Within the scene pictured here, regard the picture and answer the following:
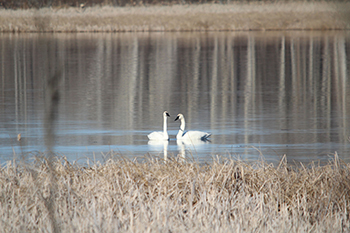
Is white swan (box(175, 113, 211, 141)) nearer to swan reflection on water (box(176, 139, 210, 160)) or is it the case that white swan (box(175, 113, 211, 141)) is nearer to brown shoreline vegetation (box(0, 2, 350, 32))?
swan reflection on water (box(176, 139, 210, 160))

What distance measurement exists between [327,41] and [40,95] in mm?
24974

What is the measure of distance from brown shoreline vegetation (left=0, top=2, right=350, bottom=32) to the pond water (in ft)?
62.5

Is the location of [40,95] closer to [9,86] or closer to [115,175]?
[9,86]

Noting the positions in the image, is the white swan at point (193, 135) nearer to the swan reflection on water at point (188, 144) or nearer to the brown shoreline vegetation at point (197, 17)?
the swan reflection on water at point (188, 144)

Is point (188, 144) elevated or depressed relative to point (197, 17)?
depressed

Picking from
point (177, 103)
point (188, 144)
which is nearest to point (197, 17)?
point (177, 103)

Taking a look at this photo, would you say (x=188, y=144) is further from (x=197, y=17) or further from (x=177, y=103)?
(x=197, y=17)

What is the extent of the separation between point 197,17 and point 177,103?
3560 centimetres

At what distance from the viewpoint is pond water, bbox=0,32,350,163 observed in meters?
8.82

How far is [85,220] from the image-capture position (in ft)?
14.6

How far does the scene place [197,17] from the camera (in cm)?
4903

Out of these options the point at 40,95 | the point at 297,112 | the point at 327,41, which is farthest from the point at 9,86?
the point at 327,41

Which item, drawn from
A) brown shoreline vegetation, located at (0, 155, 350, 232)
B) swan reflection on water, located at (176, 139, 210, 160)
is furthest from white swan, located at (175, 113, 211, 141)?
brown shoreline vegetation, located at (0, 155, 350, 232)

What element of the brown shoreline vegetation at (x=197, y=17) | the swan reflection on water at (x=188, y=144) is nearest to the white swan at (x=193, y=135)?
the swan reflection on water at (x=188, y=144)
